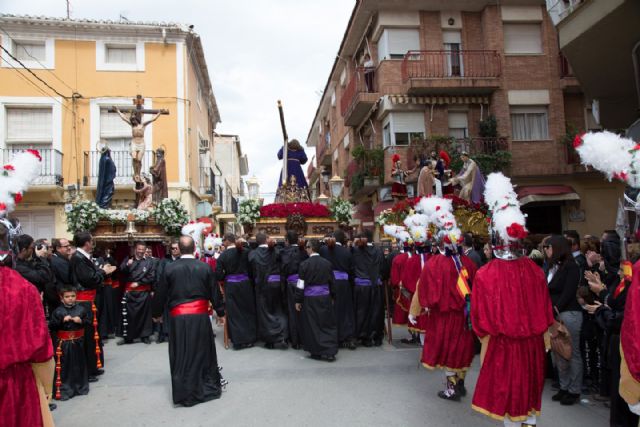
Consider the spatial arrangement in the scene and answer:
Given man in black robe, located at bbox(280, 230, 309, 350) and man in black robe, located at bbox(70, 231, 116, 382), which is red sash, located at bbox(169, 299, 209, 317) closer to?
man in black robe, located at bbox(70, 231, 116, 382)

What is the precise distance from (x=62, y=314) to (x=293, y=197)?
750 cm

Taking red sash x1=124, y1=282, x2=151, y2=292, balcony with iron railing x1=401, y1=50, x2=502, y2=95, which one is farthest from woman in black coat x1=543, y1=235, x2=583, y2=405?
balcony with iron railing x1=401, y1=50, x2=502, y2=95

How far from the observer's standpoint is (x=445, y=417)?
5199 mm

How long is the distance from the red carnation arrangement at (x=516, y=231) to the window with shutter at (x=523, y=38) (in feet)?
53.0

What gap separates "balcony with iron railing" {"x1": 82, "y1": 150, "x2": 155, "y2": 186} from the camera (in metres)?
18.5

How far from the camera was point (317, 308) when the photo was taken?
798 centimetres

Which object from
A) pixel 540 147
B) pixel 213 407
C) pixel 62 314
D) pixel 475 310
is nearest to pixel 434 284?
pixel 475 310

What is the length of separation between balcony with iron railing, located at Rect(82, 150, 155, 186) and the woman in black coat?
617 inches

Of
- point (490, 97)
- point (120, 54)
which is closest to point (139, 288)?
point (120, 54)

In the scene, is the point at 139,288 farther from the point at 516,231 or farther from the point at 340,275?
the point at 516,231

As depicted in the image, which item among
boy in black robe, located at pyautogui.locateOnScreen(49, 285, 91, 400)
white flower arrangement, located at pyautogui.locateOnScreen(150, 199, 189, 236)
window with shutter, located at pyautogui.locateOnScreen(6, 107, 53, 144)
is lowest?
boy in black robe, located at pyautogui.locateOnScreen(49, 285, 91, 400)

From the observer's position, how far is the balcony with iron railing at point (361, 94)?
19.4 metres

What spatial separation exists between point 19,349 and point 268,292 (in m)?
5.73

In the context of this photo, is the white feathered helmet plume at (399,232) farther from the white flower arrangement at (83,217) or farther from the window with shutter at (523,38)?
the window with shutter at (523,38)
